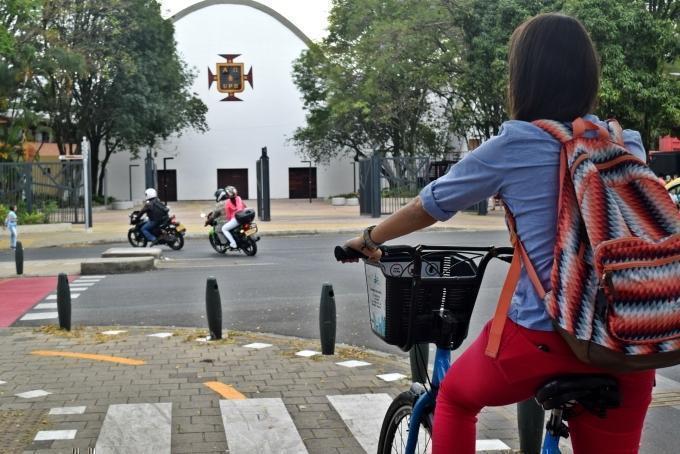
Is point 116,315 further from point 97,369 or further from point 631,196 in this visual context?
point 631,196

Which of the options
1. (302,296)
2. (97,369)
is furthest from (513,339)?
(302,296)

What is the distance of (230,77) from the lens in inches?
2367

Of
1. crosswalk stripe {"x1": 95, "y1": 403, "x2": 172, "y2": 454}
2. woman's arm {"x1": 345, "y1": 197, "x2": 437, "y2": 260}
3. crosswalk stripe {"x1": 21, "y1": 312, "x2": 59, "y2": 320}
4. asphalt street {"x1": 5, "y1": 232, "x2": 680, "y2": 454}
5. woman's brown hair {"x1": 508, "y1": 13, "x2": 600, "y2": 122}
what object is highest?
woman's brown hair {"x1": 508, "y1": 13, "x2": 600, "y2": 122}

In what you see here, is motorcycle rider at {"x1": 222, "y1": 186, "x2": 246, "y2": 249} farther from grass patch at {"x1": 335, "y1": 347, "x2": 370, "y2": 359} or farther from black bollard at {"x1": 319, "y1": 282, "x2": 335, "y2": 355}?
black bollard at {"x1": 319, "y1": 282, "x2": 335, "y2": 355}

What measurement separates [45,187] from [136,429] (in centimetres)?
2567

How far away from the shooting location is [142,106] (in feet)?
140

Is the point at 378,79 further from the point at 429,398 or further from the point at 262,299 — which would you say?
the point at 429,398

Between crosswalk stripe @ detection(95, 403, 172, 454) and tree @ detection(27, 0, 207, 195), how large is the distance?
1205 inches

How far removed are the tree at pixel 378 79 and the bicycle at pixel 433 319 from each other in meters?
31.3

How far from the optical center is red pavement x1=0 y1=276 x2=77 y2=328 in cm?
1059

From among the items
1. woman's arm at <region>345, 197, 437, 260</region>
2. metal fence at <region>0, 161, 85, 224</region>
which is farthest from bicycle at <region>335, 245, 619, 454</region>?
metal fence at <region>0, 161, 85, 224</region>

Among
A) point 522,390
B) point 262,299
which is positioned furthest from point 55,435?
point 262,299

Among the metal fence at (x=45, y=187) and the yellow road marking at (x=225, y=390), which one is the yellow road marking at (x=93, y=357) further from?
the metal fence at (x=45, y=187)

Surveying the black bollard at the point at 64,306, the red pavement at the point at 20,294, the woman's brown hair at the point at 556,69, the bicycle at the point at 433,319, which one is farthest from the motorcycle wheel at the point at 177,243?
the woman's brown hair at the point at 556,69
